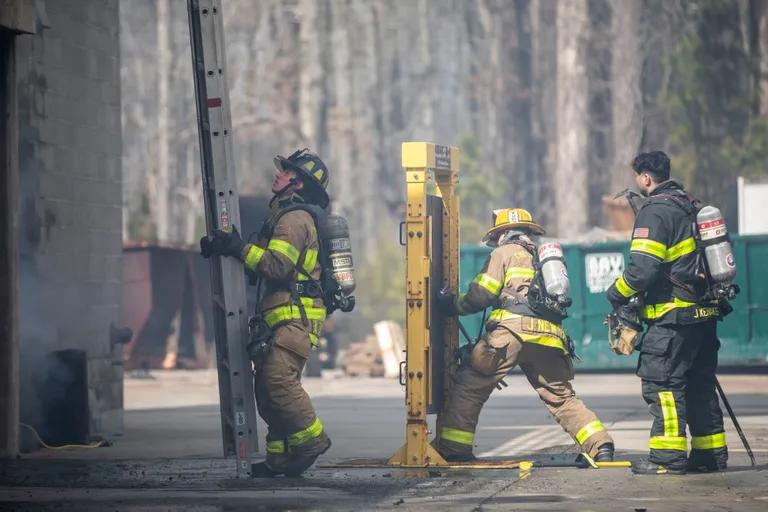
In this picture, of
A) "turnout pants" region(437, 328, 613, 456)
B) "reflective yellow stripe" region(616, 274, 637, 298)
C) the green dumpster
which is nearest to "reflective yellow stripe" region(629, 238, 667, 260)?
"reflective yellow stripe" region(616, 274, 637, 298)

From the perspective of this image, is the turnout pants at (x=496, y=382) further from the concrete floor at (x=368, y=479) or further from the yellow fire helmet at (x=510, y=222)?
the yellow fire helmet at (x=510, y=222)

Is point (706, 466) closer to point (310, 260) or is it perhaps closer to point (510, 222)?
point (510, 222)

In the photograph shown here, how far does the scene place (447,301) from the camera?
9.23m

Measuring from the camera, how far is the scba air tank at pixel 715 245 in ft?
27.7

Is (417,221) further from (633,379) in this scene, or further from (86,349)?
(633,379)

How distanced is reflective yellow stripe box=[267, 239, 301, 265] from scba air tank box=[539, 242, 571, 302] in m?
1.59

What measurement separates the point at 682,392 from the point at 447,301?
1.61 m

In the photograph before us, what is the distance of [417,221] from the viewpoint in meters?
8.77

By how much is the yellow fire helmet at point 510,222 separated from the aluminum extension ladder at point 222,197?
1.71m

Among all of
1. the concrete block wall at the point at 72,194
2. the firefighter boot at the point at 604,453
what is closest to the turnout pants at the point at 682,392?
the firefighter boot at the point at 604,453

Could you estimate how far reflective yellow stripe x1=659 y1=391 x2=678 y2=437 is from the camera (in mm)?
8438

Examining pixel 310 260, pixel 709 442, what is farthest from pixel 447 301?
pixel 709 442

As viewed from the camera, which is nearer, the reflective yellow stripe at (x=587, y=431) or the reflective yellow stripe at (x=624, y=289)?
the reflective yellow stripe at (x=624, y=289)

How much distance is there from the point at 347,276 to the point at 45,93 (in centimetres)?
357
